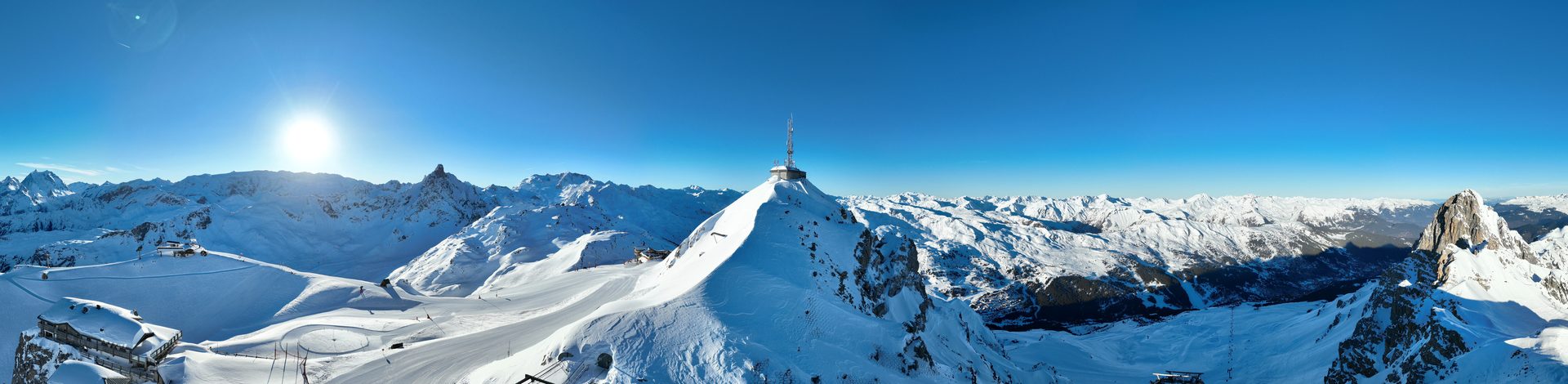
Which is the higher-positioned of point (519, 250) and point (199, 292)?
point (199, 292)

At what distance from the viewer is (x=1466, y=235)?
7606cm

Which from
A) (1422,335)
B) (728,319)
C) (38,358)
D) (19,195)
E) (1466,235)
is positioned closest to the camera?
(38,358)

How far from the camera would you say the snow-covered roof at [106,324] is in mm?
25812

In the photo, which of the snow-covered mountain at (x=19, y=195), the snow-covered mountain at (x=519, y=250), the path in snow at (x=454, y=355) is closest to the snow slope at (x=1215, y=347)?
the path in snow at (x=454, y=355)

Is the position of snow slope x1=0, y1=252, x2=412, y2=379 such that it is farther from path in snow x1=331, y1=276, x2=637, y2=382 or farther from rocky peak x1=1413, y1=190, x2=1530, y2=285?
rocky peak x1=1413, y1=190, x2=1530, y2=285

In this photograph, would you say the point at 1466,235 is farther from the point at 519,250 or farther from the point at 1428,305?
the point at 519,250

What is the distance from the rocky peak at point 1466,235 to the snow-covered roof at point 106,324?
139 m

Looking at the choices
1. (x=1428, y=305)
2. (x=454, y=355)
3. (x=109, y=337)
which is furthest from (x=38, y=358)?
(x=1428, y=305)

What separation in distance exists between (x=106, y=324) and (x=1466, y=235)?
15505 centimetres

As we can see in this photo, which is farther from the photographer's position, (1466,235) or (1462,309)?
(1466,235)

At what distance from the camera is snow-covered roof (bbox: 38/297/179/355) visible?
2581 cm

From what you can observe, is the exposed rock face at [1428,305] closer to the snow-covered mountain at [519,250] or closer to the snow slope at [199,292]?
the snow slope at [199,292]

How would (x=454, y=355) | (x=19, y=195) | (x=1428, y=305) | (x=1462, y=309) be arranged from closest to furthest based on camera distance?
(x=454, y=355) < (x=1462, y=309) < (x=1428, y=305) < (x=19, y=195)

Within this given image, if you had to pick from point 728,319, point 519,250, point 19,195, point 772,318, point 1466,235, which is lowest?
point 519,250
